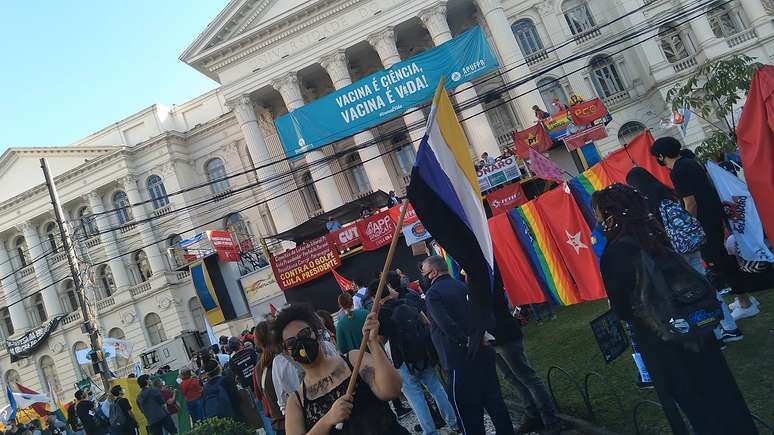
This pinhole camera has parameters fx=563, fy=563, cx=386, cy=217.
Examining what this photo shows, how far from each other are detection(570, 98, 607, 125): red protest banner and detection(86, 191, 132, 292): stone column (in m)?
29.1

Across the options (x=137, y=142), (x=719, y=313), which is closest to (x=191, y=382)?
(x=719, y=313)

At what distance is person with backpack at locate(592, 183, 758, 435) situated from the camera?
116 inches

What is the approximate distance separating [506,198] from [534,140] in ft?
6.05

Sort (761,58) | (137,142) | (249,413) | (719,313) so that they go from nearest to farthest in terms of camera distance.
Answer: (719,313)
(249,413)
(761,58)
(137,142)

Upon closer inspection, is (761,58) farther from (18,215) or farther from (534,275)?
(18,215)

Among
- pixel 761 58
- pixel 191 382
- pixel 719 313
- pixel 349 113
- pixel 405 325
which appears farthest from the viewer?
pixel 761 58

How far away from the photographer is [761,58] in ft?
82.9

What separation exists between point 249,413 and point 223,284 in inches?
448

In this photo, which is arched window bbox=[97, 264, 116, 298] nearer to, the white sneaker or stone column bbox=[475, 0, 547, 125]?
stone column bbox=[475, 0, 547, 125]

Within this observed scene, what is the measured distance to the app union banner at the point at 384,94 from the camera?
→ 14242mm

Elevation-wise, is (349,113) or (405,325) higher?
(349,113)

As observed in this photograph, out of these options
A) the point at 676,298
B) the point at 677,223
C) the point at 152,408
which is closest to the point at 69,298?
the point at 152,408

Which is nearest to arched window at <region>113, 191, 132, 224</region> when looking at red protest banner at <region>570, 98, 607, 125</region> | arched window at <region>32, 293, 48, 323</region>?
arched window at <region>32, 293, 48, 323</region>

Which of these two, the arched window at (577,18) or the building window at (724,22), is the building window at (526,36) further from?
the building window at (724,22)
